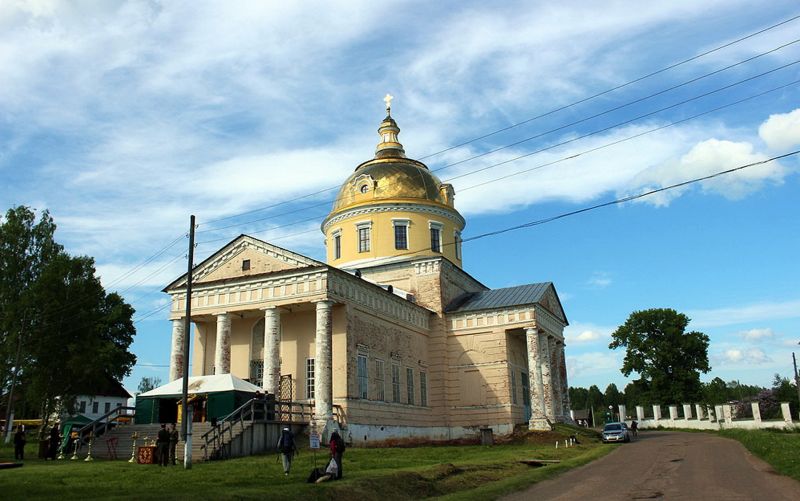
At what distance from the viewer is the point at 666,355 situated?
2494 inches

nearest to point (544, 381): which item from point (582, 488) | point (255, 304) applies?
point (255, 304)

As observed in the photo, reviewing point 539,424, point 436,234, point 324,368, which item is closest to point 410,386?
point 539,424

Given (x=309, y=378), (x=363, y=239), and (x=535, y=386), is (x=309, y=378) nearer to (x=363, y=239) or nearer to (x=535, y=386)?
(x=363, y=239)

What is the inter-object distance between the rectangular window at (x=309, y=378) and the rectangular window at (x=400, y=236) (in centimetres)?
1219

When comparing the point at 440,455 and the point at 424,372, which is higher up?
the point at 424,372

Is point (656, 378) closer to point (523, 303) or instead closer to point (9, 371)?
point (523, 303)

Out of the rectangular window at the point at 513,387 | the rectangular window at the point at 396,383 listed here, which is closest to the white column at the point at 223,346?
the rectangular window at the point at 396,383

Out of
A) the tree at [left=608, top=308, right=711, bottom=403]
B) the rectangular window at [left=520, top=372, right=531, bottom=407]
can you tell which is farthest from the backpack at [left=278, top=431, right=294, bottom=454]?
the tree at [left=608, top=308, right=711, bottom=403]

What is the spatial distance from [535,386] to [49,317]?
94.0ft

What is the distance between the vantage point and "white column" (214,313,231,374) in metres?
31.9

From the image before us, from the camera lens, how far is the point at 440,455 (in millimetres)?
25609

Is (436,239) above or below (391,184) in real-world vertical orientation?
below

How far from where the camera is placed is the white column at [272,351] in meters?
30.1

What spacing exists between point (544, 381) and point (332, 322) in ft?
46.5
